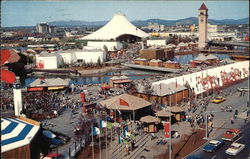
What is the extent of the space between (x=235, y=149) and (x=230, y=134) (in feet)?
5.22

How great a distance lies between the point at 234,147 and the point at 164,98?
20.9ft

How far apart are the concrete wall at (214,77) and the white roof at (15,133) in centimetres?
944

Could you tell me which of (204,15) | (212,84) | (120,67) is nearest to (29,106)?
(212,84)

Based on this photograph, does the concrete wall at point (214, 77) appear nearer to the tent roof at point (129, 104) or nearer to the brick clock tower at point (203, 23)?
the tent roof at point (129, 104)

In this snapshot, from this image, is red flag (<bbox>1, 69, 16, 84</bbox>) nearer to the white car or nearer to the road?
the road

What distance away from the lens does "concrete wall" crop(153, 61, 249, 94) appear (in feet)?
63.4

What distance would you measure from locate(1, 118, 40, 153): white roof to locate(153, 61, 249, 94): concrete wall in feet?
31.0

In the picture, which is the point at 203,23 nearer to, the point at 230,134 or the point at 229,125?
the point at 229,125

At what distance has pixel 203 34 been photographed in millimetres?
54781

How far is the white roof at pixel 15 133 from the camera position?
26.7ft

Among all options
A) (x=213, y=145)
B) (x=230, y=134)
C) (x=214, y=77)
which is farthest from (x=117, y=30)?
(x=213, y=145)

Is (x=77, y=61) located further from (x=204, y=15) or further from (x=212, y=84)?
(x=204, y=15)

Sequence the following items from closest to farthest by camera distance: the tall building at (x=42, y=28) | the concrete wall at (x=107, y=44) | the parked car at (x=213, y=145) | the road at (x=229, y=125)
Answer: the road at (x=229, y=125) → the parked car at (x=213, y=145) → the concrete wall at (x=107, y=44) → the tall building at (x=42, y=28)

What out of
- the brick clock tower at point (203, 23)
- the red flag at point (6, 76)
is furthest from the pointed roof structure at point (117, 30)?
the red flag at point (6, 76)
